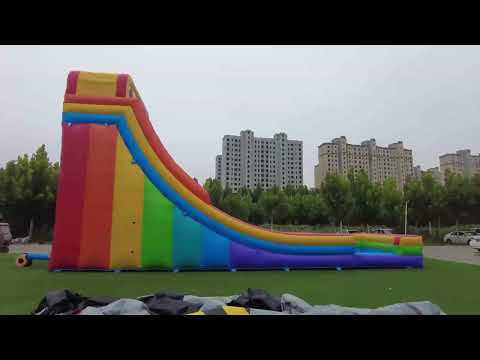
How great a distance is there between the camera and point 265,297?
114 inches

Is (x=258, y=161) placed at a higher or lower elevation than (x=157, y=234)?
higher

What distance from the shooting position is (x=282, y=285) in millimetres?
5184

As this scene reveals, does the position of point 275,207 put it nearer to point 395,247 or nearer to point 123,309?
point 395,247

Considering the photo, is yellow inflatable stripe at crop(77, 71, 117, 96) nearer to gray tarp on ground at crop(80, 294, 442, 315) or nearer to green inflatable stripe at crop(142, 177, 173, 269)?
green inflatable stripe at crop(142, 177, 173, 269)

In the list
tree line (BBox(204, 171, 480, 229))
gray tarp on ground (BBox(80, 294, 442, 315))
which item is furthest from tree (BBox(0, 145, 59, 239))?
tree line (BBox(204, 171, 480, 229))

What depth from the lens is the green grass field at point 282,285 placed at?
13.8 ft

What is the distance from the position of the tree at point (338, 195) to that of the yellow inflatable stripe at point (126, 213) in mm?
15611

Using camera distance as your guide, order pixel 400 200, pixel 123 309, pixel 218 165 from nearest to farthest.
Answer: pixel 123 309
pixel 400 200
pixel 218 165

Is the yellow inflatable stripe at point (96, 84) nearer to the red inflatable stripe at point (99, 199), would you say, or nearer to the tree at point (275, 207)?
the red inflatable stripe at point (99, 199)

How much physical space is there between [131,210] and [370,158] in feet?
157

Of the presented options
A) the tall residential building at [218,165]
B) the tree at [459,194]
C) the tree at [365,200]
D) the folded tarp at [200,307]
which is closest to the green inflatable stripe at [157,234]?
the folded tarp at [200,307]

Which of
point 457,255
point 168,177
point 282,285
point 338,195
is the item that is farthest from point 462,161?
point 168,177
